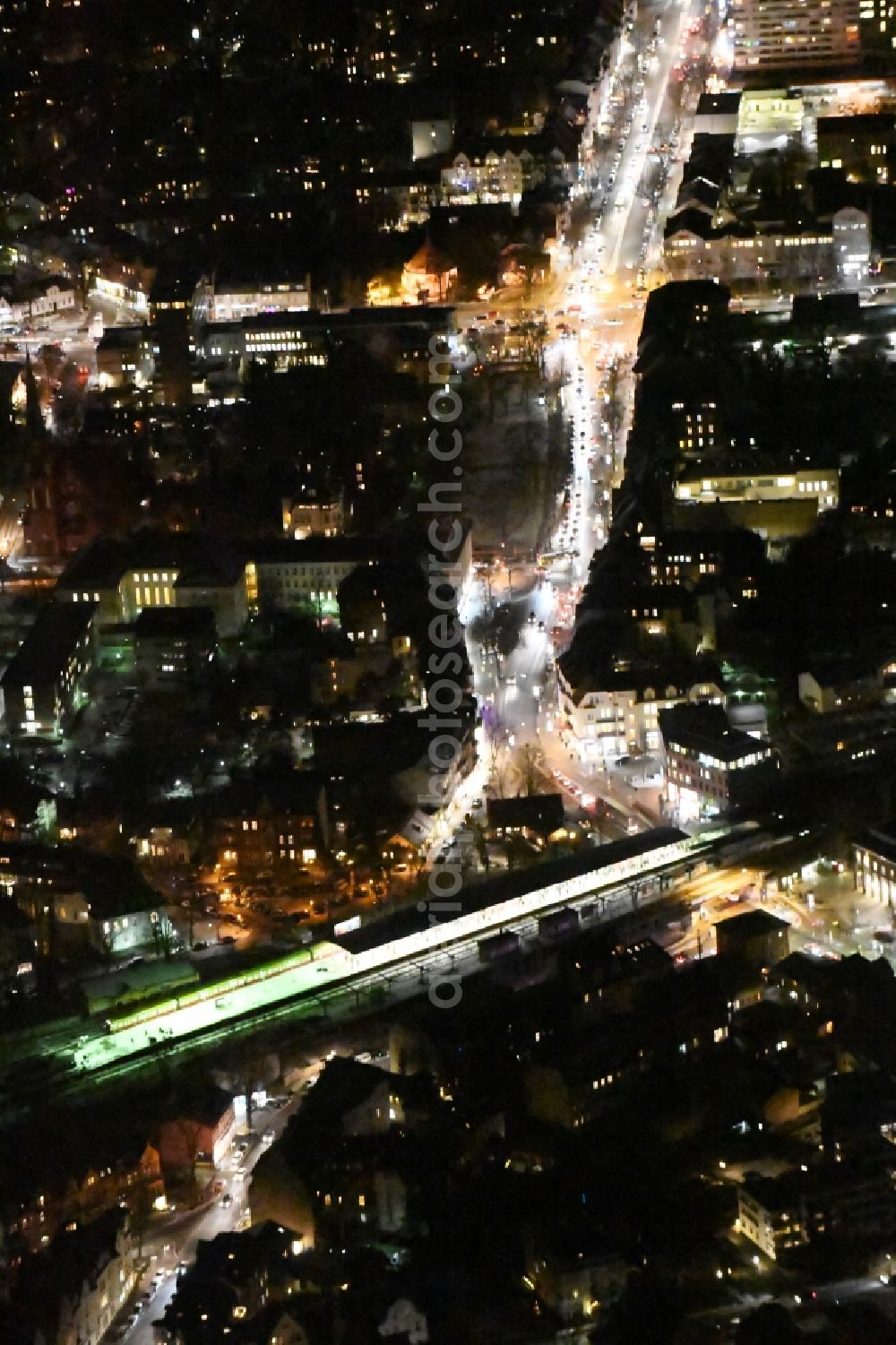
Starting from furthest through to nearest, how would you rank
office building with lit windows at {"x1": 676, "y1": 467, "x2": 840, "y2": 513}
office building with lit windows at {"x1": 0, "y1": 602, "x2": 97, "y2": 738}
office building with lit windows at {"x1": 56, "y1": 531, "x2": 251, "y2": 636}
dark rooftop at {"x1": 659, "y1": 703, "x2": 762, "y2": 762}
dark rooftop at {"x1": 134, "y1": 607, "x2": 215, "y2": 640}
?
office building with lit windows at {"x1": 676, "y1": 467, "x2": 840, "y2": 513} → office building with lit windows at {"x1": 56, "y1": 531, "x2": 251, "y2": 636} → dark rooftop at {"x1": 134, "y1": 607, "x2": 215, "y2": 640} → office building with lit windows at {"x1": 0, "y1": 602, "x2": 97, "y2": 738} → dark rooftop at {"x1": 659, "y1": 703, "x2": 762, "y2": 762}

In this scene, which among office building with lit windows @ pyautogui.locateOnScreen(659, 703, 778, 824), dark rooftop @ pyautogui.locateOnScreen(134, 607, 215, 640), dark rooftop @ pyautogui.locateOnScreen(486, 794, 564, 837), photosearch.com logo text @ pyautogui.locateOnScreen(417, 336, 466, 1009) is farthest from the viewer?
dark rooftop @ pyautogui.locateOnScreen(134, 607, 215, 640)

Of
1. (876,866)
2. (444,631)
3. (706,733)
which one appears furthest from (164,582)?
(876,866)

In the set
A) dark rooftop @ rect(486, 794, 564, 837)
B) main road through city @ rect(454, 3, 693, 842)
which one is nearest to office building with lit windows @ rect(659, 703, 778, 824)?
main road through city @ rect(454, 3, 693, 842)

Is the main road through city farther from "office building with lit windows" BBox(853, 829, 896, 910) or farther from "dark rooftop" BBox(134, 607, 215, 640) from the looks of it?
"dark rooftop" BBox(134, 607, 215, 640)

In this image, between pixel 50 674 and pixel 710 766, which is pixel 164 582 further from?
pixel 710 766

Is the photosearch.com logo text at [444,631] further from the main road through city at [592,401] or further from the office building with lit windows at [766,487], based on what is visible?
the office building with lit windows at [766,487]

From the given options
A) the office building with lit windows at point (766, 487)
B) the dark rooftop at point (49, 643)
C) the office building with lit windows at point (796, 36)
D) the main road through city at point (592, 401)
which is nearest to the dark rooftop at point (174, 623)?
the dark rooftop at point (49, 643)
